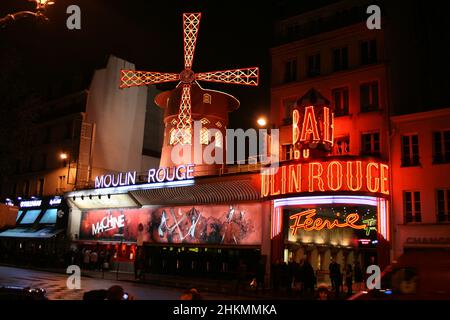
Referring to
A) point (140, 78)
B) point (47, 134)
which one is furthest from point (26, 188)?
point (140, 78)

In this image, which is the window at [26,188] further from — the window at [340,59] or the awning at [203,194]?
the window at [340,59]

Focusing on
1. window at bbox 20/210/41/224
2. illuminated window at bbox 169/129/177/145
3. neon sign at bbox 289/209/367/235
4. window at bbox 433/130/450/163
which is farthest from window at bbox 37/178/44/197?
window at bbox 433/130/450/163

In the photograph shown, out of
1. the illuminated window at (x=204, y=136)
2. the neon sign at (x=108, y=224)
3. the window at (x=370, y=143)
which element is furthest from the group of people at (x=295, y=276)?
the neon sign at (x=108, y=224)

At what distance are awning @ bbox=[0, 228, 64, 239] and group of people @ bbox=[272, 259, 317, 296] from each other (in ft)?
63.2

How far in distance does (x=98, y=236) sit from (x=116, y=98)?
10789 mm

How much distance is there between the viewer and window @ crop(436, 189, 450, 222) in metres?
17.9

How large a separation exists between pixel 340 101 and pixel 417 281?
569 inches

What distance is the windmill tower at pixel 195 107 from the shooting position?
27.5 meters

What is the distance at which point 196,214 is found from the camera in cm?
2575

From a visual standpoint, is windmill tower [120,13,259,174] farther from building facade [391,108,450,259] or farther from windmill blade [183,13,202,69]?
building facade [391,108,450,259]

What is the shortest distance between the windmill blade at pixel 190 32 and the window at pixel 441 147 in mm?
15843
